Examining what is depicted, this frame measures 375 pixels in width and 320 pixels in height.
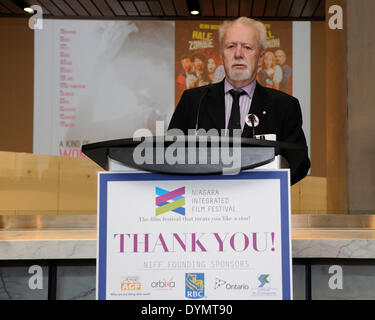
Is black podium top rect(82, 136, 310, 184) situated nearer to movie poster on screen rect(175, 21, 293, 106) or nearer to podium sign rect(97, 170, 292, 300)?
podium sign rect(97, 170, 292, 300)

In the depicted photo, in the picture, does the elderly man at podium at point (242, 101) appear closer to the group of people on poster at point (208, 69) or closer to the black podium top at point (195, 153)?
the black podium top at point (195, 153)

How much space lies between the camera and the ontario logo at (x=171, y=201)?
653 millimetres

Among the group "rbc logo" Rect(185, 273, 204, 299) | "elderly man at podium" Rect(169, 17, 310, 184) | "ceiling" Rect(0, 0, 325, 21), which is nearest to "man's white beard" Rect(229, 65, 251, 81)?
"elderly man at podium" Rect(169, 17, 310, 184)

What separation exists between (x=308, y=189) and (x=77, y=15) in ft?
6.46

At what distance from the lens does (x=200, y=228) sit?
2.14 feet

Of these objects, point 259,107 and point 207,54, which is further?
point 207,54

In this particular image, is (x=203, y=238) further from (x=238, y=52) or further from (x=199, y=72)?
(x=199, y=72)

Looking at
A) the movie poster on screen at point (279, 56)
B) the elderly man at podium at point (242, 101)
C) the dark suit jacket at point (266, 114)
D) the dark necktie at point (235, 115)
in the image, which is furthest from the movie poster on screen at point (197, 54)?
the dark necktie at point (235, 115)

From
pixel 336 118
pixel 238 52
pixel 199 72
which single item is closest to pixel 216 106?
pixel 238 52

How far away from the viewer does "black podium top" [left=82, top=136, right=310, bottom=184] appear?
0.65 metres

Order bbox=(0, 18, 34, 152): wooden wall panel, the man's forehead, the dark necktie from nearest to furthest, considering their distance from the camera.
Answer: the dark necktie < the man's forehead < bbox=(0, 18, 34, 152): wooden wall panel

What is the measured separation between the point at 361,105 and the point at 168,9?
1450mm

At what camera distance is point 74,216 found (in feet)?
7.52

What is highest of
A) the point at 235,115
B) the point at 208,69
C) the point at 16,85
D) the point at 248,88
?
the point at 208,69
